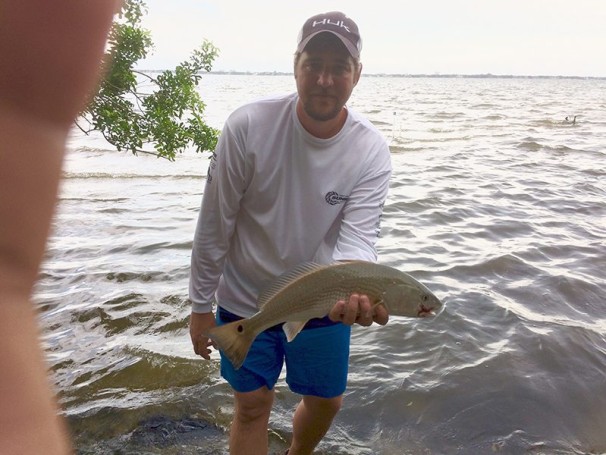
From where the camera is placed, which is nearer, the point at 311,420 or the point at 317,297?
the point at 317,297

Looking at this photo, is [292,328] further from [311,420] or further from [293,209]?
[311,420]

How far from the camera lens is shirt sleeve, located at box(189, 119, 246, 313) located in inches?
125

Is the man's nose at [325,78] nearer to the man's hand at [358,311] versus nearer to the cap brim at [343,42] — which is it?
the cap brim at [343,42]

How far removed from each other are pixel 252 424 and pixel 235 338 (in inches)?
30.1

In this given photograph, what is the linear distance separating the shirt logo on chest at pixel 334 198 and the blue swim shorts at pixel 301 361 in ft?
2.50

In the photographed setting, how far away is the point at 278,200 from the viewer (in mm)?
3275

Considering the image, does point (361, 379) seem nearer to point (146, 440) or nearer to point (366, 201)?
point (146, 440)

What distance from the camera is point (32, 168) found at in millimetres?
653

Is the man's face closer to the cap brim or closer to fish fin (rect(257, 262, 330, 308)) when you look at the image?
the cap brim

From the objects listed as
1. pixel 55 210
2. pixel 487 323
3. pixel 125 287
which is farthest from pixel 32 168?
pixel 125 287

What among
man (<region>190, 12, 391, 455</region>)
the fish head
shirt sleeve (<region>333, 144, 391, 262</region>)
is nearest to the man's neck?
man (<region>190, 12, 391, 455</region>)

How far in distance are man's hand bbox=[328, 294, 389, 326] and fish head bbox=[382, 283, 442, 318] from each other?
0.26ft

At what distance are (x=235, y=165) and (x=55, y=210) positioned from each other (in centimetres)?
250

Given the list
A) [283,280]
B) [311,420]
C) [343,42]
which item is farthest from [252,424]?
[343,42]
